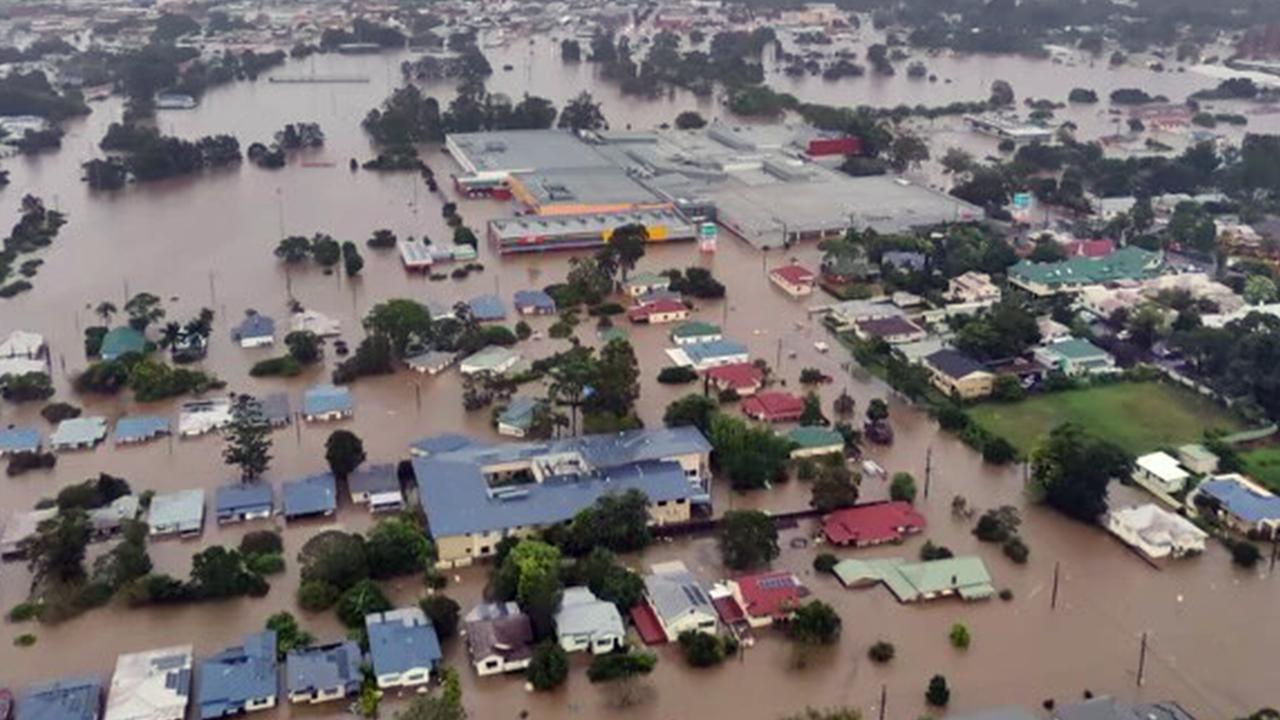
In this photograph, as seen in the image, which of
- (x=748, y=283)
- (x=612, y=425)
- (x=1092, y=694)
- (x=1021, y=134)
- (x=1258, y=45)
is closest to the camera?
(x=1092, y=694)

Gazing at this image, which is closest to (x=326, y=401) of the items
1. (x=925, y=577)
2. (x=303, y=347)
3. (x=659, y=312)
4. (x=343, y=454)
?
(x=303, y=347)

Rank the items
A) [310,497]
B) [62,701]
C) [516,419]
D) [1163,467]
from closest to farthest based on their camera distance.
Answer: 1. [62,701]
2. [310,497]
3. [1163,467]
4. [516,419]

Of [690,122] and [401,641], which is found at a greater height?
[690,122]

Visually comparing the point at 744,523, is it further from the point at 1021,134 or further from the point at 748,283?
the point at 1021,134

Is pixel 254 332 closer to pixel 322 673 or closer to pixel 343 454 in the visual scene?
pixel 343 454

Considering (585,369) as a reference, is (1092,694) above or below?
below

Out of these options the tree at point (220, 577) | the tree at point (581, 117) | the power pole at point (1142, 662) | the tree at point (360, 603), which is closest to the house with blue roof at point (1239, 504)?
the power pole at point (1142, 662)

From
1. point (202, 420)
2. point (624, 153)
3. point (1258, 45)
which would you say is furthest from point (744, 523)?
point (1258, 45)
